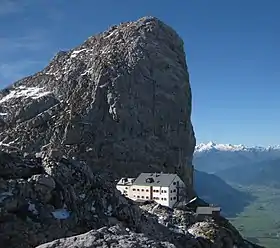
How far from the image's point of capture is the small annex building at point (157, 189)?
11062 centimetres

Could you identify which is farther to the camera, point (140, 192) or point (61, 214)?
point (140, 192)

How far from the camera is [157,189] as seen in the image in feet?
370

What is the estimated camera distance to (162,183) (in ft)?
371

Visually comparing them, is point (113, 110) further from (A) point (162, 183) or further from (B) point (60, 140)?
(A) point (162, 183)

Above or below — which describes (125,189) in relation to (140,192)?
above

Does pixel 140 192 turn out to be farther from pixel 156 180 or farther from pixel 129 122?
pixel 129 122

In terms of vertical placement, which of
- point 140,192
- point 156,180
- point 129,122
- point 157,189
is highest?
point 129,122

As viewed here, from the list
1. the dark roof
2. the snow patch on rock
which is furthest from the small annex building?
the snow patch on rock

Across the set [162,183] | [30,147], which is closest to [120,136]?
[30,147]

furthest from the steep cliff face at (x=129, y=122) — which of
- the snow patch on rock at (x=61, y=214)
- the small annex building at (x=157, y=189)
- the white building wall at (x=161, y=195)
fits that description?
the snow patch on rock at (x=61, y=214)

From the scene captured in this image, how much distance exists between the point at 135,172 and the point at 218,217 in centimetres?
7433

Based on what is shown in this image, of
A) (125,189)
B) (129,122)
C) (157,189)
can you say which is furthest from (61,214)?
(129,122)

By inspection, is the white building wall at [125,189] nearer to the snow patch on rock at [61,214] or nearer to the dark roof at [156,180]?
the dark roof at [156,180]

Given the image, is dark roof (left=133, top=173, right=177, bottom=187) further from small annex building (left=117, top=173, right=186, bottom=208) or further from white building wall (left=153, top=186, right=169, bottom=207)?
white building wall (left=153, top=186, right=169, bottom=207)
